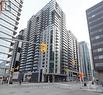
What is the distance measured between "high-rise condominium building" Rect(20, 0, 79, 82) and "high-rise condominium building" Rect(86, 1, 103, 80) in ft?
118

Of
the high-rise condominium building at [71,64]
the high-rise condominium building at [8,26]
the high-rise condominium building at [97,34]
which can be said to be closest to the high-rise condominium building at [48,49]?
the high-rise condominium building at [71,64]

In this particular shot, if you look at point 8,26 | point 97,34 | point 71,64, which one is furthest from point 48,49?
point 97,34

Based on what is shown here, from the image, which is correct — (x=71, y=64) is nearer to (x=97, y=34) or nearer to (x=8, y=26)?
(x=97, y=34)

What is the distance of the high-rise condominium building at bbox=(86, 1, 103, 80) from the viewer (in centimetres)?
4891

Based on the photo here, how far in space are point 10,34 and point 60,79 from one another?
5031 cm

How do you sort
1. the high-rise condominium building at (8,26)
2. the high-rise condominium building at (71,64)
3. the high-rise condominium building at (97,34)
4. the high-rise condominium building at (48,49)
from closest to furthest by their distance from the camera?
the high-rise condominium building at (97,34)
the high-rise condominium building at (8,26)
the high-rise condominium building at (48,49)
the high-rise condominium building at (71,64)

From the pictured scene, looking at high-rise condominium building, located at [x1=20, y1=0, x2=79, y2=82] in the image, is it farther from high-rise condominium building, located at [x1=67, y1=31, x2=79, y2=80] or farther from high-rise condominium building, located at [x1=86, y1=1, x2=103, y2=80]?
high-rise condominium building, located at [x1=86, y1=1, x2=103, y2=80]

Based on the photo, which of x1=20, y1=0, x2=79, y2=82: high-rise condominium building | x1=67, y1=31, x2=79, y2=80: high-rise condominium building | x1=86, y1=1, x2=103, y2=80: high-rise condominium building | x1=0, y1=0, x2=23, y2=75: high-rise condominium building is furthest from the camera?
x1=67, y1=31, x2=79, y2=80: high-rise condominium building

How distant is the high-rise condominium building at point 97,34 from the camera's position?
160ft

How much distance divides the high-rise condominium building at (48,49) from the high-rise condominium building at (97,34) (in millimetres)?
36029

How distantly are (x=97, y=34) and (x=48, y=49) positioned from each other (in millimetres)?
44176

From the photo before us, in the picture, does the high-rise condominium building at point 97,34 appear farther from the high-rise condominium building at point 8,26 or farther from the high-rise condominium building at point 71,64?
the high-rise condominium building at point 71,64

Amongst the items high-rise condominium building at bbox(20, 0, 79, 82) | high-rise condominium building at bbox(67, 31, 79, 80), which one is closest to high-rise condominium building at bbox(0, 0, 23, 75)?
high-rise condominium building at bbox(20, 0, 79, 82)

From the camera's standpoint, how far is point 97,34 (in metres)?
53.6
